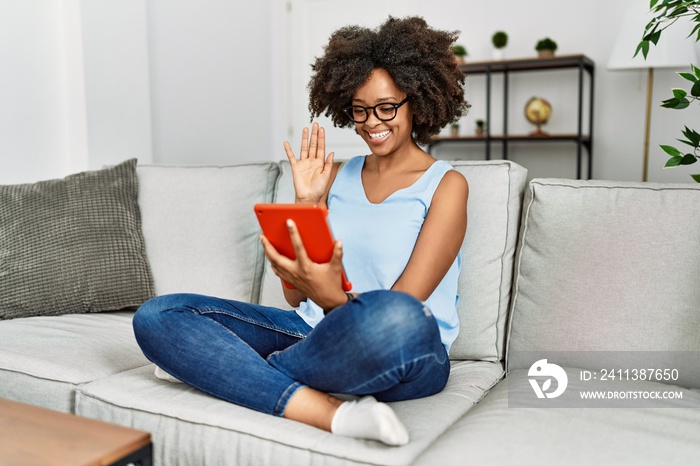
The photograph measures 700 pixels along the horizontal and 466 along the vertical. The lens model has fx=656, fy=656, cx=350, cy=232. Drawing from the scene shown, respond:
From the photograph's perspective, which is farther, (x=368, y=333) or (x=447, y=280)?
(x=447, y=280)

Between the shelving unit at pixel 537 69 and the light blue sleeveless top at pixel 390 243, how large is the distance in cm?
250

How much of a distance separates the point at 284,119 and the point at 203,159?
1.04m

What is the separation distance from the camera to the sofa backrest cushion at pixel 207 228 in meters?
1.93

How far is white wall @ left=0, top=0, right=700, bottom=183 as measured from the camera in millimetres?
2660

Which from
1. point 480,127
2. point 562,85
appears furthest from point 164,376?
point 562,85

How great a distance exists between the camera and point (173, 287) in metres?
1.98

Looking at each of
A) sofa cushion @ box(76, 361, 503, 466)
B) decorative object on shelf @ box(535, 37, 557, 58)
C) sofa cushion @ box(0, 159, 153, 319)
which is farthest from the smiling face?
decorative object on shelf @ box(535, 37, 557, 58)

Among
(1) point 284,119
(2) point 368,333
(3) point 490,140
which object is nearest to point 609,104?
(3) point 490,140

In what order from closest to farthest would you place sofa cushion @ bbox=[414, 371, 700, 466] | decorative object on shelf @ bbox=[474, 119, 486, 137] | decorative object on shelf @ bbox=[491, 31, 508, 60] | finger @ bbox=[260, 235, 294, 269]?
1. sofa cushion @ bbox=[414, 371, 700, 466]
2. finger @ bbox=[260, 235, 294, 269]
3. decorative object on shelf @ bbox=[491, 31, 508, 60]
4. decorative object on shelf @ bbox=[474, 119, 486, 137]

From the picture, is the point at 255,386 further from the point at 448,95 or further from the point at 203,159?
the point at 203,159

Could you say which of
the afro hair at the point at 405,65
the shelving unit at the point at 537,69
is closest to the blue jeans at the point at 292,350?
the afro hair at the point at 405,65

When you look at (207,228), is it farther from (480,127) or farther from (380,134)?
(480,127)

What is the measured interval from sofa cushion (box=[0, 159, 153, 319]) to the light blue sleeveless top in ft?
2.34

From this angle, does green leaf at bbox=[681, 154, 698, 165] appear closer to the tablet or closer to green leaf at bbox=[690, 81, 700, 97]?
green leaf at bbox=[690, 81, 700, 97]
